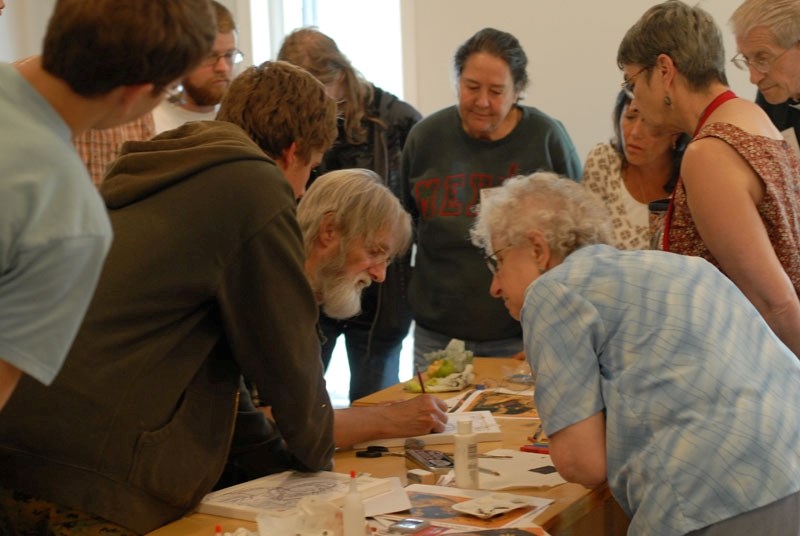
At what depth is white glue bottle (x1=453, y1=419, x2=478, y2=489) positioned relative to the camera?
224cm

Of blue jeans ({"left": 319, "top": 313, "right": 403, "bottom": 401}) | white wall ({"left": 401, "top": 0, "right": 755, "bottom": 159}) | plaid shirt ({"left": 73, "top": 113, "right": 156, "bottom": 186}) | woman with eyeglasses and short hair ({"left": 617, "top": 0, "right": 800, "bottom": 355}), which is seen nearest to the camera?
woman with eyeglasses and short hair ({"left": 617, "top": 0, "right": 800, "bottom": 355})

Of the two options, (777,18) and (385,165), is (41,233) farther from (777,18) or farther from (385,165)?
(385,165)

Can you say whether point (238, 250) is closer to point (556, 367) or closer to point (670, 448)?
point (556, 367)

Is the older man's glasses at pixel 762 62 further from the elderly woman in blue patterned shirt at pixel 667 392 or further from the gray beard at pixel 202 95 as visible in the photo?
the gray beard at pixel 202 95

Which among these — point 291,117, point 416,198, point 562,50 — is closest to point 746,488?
point 291,117

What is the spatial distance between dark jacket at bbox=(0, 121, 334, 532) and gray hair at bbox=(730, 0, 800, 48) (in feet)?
4.54

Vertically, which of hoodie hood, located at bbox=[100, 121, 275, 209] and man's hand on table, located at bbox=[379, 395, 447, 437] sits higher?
hoodie hood, located at bbox=[100, 121, 275, 209]

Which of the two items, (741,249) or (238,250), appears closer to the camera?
(238,250)

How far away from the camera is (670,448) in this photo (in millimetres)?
1841

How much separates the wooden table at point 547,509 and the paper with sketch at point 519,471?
29mm

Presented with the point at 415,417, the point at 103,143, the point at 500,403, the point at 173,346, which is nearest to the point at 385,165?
the point at 103,143

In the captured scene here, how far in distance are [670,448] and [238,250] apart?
88 cm

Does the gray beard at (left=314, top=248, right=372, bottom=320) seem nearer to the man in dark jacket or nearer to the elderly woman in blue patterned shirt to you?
the man in dark jacket

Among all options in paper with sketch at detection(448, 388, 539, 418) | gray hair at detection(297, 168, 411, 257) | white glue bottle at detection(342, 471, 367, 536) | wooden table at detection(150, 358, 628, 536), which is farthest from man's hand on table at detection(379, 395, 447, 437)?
white glue bottle at detection(342, 471, 367, 536)
